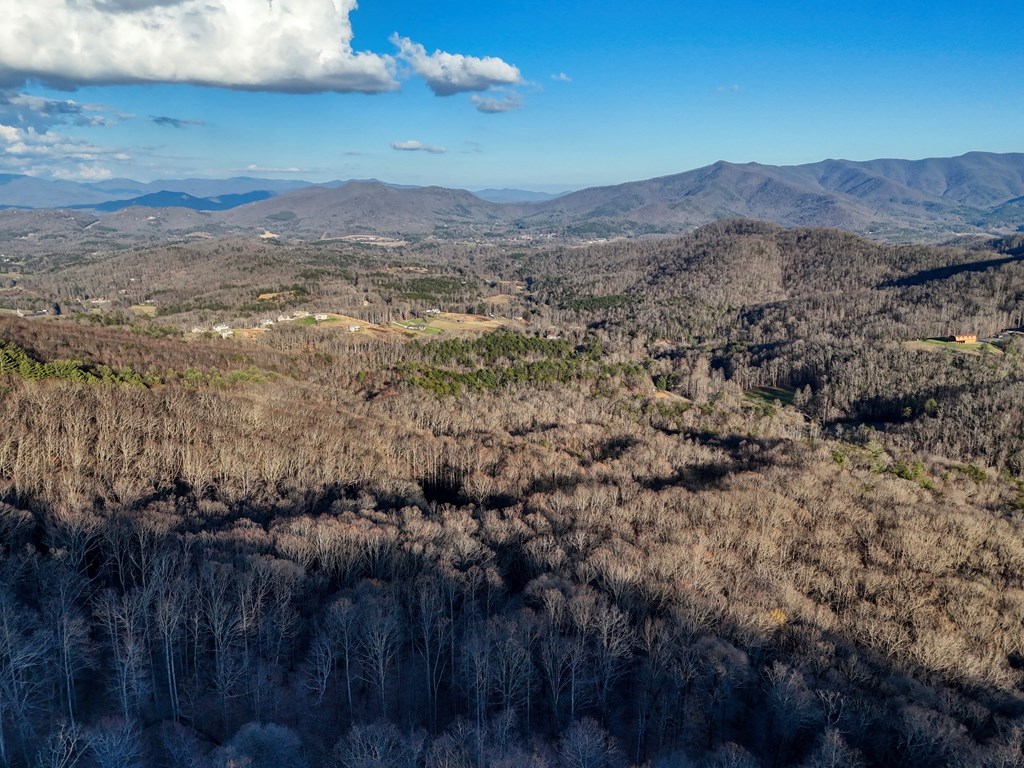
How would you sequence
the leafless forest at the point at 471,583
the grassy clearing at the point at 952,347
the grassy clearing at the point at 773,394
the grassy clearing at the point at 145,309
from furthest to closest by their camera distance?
1. the grassy clearing at the point at 145,309
2. the grassy clearing at the point at 952,347
3. the grassy clearing at the point at 773,394
4. the leafless forest at the point at 471,583

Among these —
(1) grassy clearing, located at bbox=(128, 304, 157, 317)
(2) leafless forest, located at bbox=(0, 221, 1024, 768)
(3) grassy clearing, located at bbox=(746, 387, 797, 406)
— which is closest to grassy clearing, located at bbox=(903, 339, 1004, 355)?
(3) grassy clearing, located at bbox=(746, 387, 797, 406)

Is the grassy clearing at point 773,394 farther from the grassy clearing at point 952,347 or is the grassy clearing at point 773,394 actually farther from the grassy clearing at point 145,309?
the grassy clearing at point 145,309

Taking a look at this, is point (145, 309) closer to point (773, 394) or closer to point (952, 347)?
point (773, 394)

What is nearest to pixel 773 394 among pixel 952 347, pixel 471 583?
pixel 952 347

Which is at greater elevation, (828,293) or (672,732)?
(828,293)

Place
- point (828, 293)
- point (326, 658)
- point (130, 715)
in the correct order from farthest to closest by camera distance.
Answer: point (828, 293)
point (326, 658)
point (130, 715)

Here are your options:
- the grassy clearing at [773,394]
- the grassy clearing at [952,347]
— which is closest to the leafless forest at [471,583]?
the grassy clearing at [773,394]

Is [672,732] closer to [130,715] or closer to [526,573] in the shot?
[526,573]

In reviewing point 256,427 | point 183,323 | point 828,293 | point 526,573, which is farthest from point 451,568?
point 828,293

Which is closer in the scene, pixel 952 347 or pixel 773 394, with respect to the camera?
pixel 773 394

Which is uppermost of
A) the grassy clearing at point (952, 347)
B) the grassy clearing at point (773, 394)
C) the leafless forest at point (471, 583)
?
the grassy clearing at point (952, 347)

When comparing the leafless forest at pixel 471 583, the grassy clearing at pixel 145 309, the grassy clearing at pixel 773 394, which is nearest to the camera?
the leafless forest at pixel 471 583
